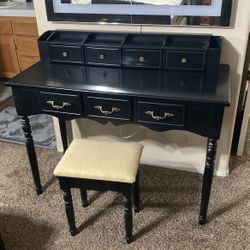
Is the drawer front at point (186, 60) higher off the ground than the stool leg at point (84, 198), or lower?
higher

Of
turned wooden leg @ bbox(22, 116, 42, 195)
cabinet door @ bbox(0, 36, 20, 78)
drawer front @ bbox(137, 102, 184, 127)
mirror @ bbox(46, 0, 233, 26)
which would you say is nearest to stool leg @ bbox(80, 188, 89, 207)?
turned wooden leg @ bbox(22, 116, 42, 195)

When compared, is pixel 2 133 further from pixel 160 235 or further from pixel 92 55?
pixel 160 235

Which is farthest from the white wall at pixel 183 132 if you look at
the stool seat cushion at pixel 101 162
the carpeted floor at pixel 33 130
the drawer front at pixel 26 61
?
the drawer front at pixel 26 61

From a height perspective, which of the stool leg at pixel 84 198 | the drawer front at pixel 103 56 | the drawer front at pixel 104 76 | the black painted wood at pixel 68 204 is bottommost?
the stool leg at pixel 84 198

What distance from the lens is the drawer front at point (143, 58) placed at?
5.47ft

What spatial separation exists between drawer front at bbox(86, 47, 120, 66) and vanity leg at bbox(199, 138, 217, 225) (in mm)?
677

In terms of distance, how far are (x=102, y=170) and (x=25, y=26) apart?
2.29 metres

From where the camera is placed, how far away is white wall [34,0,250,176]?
1667 mm

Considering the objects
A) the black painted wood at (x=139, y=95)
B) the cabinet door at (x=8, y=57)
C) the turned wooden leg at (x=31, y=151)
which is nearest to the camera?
the black painted wood at (x=139, y=95)

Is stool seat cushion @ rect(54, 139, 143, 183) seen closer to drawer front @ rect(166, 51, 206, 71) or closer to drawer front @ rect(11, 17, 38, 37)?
drawer front @ rect(166, 51, 206, 71)

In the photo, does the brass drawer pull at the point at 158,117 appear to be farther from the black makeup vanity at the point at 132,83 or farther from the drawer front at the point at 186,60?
the drawer front at the point at 186,60

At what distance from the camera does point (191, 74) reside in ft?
5.35

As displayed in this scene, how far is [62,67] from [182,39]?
0.69 m

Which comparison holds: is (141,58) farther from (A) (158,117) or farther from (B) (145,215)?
(B) (145,215)
